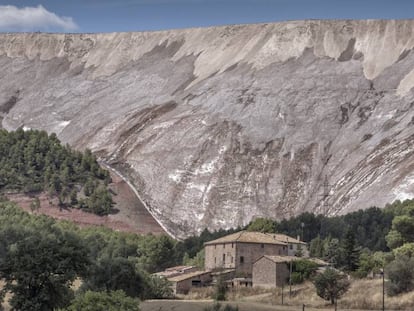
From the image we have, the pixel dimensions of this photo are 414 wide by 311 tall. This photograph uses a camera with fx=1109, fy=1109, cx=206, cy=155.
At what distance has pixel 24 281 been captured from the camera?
204 feet

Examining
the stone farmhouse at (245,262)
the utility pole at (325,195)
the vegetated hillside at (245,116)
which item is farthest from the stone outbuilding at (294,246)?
the utility pole at (325,195)

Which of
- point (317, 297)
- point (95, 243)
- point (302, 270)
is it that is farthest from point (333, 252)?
point (95, 243)

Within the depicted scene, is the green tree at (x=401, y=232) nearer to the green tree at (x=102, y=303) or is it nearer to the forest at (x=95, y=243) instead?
the forest at (x=95, y=243)

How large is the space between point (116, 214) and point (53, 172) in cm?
1138

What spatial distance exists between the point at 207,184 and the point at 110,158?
1841 centimetres

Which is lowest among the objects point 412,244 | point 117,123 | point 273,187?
point 412,244

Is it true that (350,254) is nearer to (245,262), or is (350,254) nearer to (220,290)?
(245,262)

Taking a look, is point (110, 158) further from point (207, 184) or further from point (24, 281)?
point (24, 281)

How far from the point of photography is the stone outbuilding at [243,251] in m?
99.2

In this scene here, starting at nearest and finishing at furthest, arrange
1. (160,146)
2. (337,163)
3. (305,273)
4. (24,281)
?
1. (24,281)
2. (305,273)
3. (337,163)
4. (160,146)

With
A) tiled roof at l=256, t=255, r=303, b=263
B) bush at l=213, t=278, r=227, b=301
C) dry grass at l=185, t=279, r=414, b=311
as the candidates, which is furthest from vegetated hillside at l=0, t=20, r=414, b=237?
dry grass at l=185, t=279, r=414, b=311

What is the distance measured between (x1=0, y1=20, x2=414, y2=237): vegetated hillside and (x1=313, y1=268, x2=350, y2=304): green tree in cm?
4672

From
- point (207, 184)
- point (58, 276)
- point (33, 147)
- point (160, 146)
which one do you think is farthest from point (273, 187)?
point (58, 276)

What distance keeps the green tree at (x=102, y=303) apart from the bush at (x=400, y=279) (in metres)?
23.5
